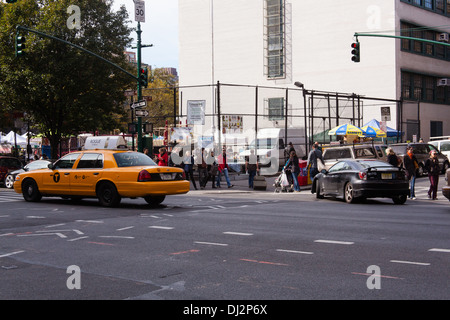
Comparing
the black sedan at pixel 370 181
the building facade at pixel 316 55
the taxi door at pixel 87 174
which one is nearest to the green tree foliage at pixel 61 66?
the building facade at pixel 316 55

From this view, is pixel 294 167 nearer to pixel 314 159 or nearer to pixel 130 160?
pixel 314 159

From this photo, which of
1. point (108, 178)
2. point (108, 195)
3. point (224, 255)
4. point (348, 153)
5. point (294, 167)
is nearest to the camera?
point (224, 255)

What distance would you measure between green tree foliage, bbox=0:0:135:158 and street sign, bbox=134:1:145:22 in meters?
6.63

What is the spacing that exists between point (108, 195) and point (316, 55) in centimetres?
3738

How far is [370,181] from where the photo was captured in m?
16.8

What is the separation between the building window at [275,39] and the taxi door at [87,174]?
123ft

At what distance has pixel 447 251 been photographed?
8.29 metres

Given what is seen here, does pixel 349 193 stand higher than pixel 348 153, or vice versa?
pixel 348 153

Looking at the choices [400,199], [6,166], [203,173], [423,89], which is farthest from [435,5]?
[6,166]

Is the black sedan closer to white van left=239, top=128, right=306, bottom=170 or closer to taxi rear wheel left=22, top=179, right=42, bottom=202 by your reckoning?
taxi rear wheel left=22, top=179, right=42, bottom=202

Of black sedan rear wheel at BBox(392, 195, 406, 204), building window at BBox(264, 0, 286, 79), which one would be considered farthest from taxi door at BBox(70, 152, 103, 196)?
building window at BBox(264, 0, 286, 79)

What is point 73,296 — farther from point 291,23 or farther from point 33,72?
point 291,23
